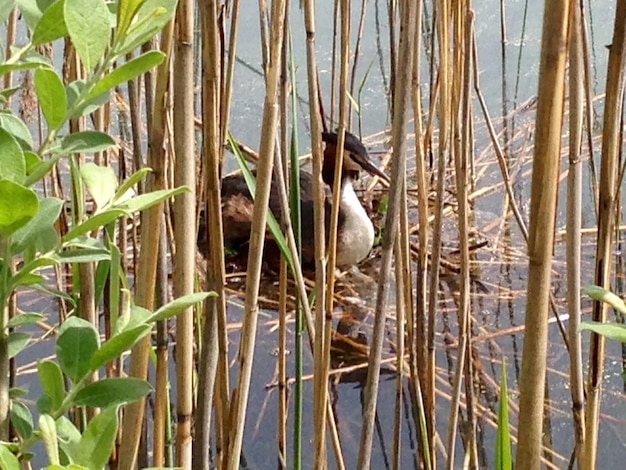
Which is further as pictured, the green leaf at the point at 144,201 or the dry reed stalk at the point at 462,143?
the dry reed stalk at the point at 462,143

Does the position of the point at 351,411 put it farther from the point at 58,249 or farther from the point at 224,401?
the point at 58,249

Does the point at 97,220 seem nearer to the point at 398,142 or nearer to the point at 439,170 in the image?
the point at 398,142

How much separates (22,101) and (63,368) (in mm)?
1778

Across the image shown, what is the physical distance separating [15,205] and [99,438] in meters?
0.10

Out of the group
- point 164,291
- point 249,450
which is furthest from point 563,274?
point 164,291

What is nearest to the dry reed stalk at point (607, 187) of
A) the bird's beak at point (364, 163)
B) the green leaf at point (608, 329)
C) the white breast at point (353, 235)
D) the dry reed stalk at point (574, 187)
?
the dry reed stalk at point (574, 187)

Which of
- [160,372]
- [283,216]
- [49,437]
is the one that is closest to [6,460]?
[49,437]

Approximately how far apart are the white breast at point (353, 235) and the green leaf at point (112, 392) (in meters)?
1.89

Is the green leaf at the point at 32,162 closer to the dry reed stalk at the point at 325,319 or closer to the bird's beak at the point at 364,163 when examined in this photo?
the dry reed stalk at the point at 325,319

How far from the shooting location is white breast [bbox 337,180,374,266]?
7.77 ft

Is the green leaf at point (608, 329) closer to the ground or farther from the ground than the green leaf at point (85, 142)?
closer to the ground

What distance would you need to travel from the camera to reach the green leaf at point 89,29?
0.37 meters

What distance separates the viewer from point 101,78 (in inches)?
15.4

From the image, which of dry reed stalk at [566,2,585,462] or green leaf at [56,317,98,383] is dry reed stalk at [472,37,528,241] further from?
green leaf at [56,317,98,383]
